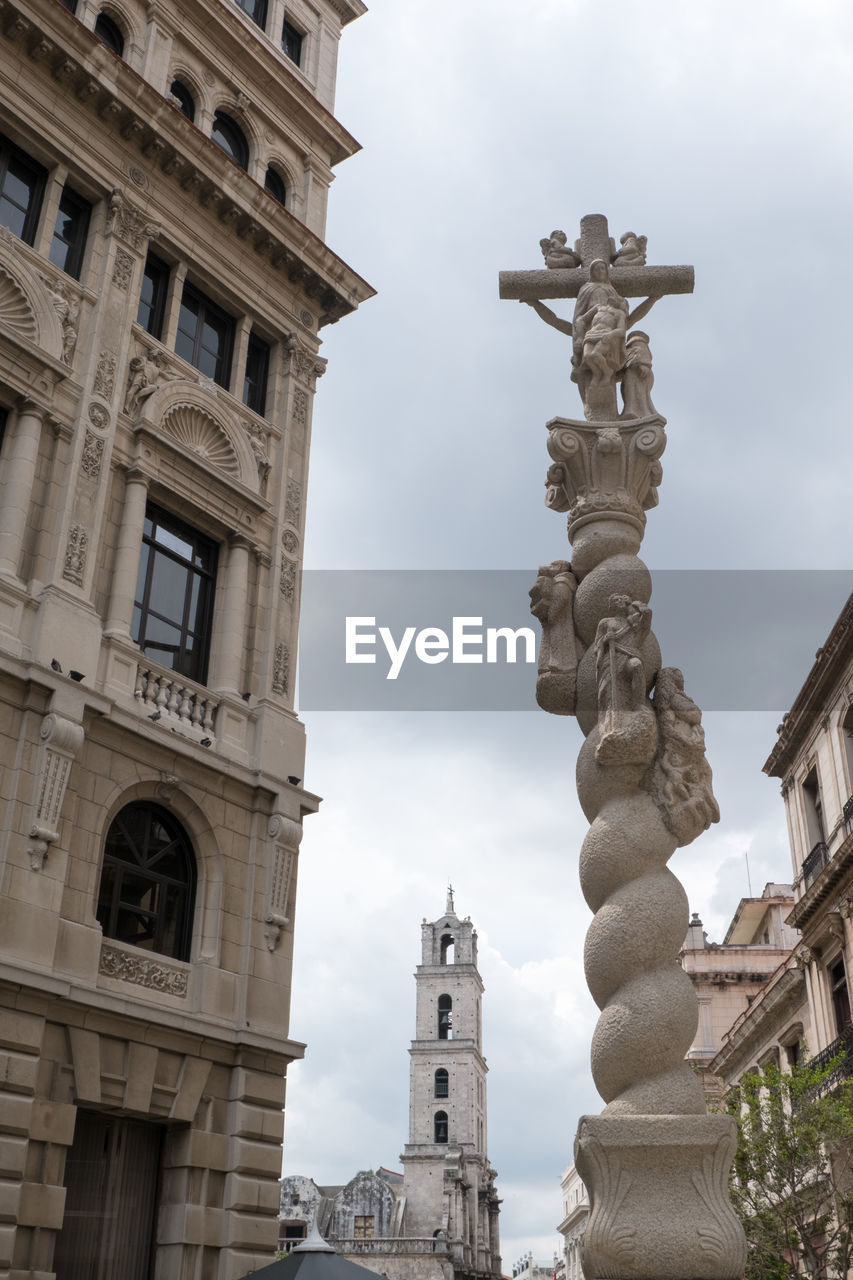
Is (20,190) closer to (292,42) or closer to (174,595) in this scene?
(174,595)

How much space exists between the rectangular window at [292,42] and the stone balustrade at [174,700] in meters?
15.5

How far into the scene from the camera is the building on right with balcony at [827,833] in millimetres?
24953

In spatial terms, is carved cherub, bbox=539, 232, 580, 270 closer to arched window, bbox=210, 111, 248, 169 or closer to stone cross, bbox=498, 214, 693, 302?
stone cross, bbox=498, 214, 693, 302

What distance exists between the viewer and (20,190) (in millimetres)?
17359

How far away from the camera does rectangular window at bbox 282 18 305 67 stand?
83.4 feet

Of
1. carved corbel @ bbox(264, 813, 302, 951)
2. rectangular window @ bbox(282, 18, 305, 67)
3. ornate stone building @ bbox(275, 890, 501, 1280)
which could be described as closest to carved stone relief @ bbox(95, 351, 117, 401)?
carved corbel @ bbox(264, 813, 302, 951)

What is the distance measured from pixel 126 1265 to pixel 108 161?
1564cm

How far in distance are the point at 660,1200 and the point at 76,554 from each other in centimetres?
1283

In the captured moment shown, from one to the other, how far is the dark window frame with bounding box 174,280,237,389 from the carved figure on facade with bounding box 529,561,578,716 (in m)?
14.1

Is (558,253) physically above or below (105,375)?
below

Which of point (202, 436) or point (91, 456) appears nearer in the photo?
point (91, 456)

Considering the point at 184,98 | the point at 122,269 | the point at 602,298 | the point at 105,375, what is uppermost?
the point at 184,98

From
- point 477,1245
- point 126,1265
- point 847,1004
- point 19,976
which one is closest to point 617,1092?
point 19,976

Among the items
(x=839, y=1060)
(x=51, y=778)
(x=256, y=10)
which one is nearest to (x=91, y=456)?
(x=51, y=778)
